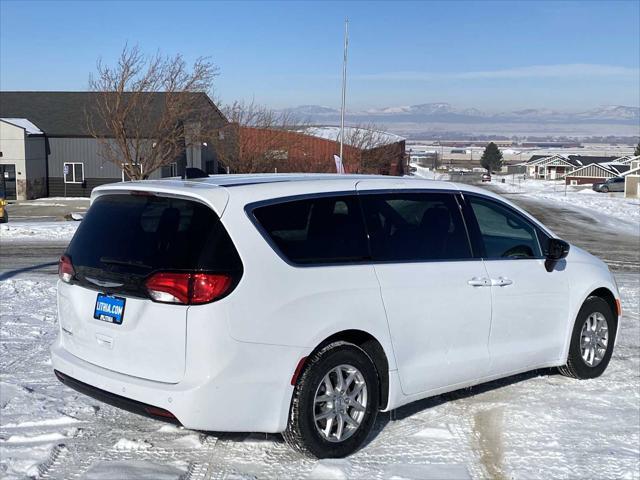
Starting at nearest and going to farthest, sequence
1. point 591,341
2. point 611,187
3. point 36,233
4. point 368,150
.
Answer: point 591,341
point 36,233
point 368,150
point 611,187

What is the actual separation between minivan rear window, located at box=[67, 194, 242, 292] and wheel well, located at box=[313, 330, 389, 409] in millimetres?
930

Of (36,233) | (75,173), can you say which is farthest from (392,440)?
(75,173)

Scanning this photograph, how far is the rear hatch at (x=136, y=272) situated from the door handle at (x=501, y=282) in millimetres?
2239

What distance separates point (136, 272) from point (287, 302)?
919 mm

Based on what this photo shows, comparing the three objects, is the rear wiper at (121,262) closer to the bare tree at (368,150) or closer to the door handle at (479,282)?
the door handle at (479,282)

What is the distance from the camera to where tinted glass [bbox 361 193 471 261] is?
518cm

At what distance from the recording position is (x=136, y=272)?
14.7 feet

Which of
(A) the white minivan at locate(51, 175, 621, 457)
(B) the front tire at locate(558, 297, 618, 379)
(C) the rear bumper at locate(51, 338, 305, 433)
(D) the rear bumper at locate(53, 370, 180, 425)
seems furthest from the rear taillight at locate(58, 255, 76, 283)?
(B) the front tire at locate(558, 297, 618, 379)

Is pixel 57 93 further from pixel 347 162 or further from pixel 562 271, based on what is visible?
pixel 562 271

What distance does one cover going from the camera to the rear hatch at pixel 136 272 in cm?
434

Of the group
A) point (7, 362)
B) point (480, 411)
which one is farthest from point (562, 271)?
point (7, 362)

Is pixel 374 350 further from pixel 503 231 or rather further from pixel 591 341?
pixel 591 341

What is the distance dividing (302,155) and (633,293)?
1021 inches

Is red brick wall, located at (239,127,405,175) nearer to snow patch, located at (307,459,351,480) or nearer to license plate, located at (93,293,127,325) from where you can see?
license plate, located at (93,293,127,325)
